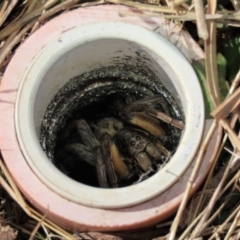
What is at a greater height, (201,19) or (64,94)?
(201,19)

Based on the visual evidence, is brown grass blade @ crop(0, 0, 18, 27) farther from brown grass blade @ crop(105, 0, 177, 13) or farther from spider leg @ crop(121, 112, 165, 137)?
spider leg @ crop(121, 112, 165, 137)

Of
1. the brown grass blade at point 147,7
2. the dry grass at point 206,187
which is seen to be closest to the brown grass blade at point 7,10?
the dry grass at point 206,187

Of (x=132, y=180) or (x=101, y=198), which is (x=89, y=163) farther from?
(x=101, y=198)

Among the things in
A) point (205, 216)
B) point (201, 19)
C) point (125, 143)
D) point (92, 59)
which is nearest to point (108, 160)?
point (125, 143)

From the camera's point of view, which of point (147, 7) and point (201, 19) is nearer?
point (201, 19)

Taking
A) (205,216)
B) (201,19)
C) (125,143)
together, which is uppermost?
(201,19)

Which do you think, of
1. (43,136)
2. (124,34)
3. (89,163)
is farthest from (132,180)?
(124,34)

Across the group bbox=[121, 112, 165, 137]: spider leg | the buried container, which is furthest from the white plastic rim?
bbox=[121, 112, 165, 137]: spider leg

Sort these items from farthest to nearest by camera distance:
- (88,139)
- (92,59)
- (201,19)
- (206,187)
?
(88,139)
(92,59)
(206,187)
(201,19)

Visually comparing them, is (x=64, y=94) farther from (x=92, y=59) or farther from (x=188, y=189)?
(x=188, y=189)
